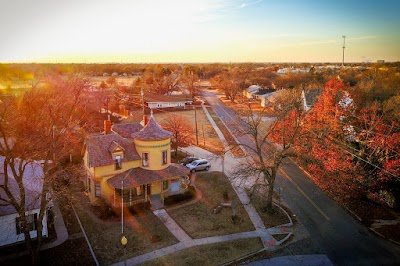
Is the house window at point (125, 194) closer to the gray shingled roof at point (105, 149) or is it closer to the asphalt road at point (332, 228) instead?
the gray shingled roof at point (105, 149)

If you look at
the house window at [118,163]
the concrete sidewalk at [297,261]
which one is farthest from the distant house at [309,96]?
the concrete sidewalk at [297,261]

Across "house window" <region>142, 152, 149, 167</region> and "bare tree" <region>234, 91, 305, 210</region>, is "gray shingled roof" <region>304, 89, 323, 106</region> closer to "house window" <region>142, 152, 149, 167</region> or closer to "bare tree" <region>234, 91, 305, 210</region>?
"bare tree" <region>234, 91, 305, 210</region>

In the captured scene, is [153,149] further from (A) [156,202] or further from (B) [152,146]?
(A) [156,202]

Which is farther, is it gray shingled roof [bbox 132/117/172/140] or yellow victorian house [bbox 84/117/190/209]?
gray shingled roof [bbox 132/117/172/140]

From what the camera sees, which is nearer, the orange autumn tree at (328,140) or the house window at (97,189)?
the house window at (97,189)

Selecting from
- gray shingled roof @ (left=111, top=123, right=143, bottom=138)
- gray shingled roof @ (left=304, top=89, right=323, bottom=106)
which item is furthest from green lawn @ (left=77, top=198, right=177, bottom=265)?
gray shingled roof @ (left=304, top=89, right=323, bottom=106)
